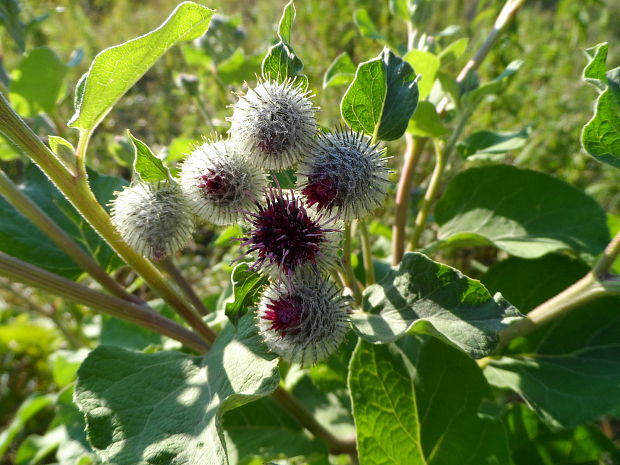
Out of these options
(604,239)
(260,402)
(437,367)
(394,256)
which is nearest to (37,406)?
(260,402)

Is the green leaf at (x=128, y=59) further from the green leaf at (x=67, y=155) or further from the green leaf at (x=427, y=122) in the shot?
the green leaf at (x=427, y=122)

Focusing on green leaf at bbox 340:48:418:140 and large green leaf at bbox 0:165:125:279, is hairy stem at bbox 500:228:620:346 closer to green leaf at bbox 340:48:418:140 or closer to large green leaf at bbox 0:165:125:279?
green leaf at bbox 340:48:418:140

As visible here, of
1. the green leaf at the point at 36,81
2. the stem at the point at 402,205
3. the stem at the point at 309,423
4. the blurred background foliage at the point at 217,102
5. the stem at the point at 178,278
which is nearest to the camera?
the stem at the point at 309,423

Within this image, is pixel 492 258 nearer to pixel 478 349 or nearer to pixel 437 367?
pixel 437 367

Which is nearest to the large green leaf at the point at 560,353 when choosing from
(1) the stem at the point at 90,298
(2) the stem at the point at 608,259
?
(2) the stem at the point at 608,259

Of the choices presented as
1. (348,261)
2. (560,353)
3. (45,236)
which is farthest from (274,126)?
(560,353)

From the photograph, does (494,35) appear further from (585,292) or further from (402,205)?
(585,292)
